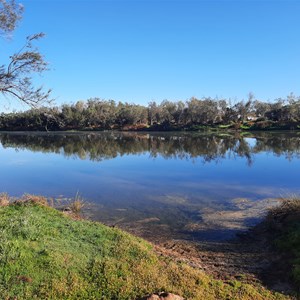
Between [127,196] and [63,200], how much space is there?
4.13 m

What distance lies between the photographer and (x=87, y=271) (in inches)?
314

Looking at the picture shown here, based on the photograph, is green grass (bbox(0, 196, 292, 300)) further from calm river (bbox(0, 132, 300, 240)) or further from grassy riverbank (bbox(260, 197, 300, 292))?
calm river (bbox(0, 132, 300, 240))

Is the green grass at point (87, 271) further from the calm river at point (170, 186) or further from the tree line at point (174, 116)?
the tree line at point (174, 116)

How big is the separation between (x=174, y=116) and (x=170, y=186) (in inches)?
4198

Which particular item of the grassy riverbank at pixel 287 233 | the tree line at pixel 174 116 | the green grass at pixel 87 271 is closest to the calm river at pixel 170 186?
the grassy riverbank at pixel 287 233

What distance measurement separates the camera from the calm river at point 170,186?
15836 mm

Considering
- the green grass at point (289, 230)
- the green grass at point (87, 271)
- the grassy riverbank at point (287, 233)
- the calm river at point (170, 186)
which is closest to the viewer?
the green grass at point (87, 271)

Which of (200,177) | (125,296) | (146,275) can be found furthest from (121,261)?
(200,177)

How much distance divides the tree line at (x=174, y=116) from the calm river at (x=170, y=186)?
7724 cm

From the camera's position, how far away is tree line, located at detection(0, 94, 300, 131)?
117m

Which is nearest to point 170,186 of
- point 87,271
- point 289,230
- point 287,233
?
point 289,230

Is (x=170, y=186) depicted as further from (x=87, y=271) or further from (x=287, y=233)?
(x=87, y=271)

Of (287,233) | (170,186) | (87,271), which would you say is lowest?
(170,186)

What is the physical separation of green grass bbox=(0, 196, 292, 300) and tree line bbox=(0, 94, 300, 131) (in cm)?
10654
